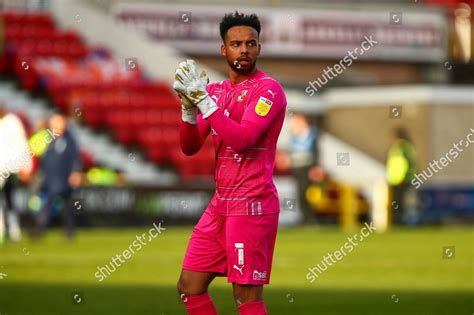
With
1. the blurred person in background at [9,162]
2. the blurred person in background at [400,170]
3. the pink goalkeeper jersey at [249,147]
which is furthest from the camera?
the blurred person in background at [400,170]

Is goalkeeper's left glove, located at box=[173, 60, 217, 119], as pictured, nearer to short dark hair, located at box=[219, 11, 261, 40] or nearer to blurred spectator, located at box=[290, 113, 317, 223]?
short dark hair, located at box=[219, 11, 261, 40]

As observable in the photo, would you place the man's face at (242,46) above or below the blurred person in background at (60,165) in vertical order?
above

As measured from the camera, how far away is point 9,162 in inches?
981

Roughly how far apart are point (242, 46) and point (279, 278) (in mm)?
9199

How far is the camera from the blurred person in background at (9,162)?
2431 centimetres

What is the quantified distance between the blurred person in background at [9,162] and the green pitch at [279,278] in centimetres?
64

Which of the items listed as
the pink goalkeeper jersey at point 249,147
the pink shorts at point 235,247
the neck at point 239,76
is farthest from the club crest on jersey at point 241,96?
the pink shorts at point 235,247

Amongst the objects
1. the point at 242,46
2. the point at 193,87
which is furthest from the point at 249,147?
the point at 242,46

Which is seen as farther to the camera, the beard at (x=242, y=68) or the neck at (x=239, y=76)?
the neck at (x=239, y=76)

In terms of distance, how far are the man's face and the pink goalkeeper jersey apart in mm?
166

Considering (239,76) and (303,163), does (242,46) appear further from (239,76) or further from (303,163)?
(303,163)

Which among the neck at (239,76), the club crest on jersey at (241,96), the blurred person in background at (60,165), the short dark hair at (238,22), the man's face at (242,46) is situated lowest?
the blurred person in background at (60,165)

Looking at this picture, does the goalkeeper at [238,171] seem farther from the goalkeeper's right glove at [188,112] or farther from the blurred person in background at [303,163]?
the blurred person in background at [303,163]

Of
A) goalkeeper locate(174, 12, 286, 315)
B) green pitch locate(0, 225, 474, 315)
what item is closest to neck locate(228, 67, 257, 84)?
goalkeeper locate(174, 12, 286, 315)
